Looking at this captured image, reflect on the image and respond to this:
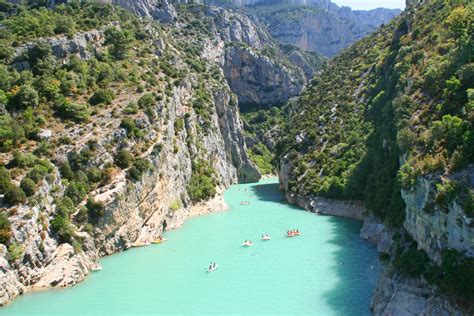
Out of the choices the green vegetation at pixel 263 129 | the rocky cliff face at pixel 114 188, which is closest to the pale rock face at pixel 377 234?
the rocky cliff face at pixel 114 188

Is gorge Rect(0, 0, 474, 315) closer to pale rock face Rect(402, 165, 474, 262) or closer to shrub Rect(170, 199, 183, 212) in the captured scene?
pale rock face Rect(402, 165, 474, 262)

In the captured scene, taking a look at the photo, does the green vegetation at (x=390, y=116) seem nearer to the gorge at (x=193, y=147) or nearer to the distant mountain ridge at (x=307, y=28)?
the gorge at (x=193, y=147)

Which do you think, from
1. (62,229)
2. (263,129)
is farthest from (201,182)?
(263,129)

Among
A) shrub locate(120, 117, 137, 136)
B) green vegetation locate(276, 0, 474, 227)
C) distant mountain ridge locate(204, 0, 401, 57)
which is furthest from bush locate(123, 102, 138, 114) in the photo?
distant mountain ridge locate(204, 0, 401, 57)

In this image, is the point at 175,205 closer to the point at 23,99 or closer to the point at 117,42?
the point at 23,99

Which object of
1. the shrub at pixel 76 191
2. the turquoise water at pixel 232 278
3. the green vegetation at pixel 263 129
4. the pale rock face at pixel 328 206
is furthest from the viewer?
the green vegetation at pixel 263 129
